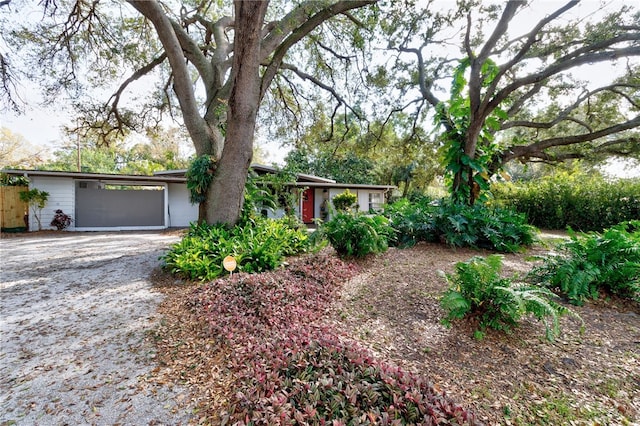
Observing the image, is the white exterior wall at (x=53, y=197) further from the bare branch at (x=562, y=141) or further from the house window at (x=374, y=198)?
the bare branch at (x=562, y=141)

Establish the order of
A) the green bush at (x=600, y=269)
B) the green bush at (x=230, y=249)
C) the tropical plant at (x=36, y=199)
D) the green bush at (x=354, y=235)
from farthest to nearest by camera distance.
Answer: the tropical plant at (x=36, y=199) < the green bush at (x=354, y=235) < the green bush at (x=230, y=249) < the green bush at (x=600, y=269)

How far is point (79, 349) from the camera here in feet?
7.34

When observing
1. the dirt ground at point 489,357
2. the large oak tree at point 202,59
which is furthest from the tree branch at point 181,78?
the dirt ground at point 489,357

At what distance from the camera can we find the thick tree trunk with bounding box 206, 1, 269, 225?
456 centimetres

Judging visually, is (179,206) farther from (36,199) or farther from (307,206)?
(307,206)

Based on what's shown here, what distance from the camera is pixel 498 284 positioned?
91.0 inches

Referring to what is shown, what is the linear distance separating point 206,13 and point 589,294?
11.0m

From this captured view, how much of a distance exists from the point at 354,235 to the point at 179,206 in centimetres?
1016

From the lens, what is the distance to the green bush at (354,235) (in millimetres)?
4387

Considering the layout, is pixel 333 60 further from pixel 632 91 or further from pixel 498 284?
pixel 632 91

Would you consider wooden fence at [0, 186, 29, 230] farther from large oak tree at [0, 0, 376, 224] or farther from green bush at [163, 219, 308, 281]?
green bush at [163, 219, 308, 281]

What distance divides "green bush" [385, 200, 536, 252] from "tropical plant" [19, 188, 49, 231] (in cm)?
1187

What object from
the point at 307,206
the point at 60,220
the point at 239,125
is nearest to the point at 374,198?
the point at 307,206

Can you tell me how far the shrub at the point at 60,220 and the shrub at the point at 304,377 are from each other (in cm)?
1066
